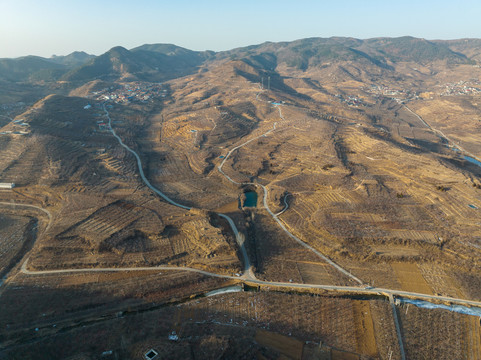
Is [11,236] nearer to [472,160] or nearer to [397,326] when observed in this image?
[397,326]

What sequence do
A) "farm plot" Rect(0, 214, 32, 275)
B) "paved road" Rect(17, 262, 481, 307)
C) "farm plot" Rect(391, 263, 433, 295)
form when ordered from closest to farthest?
"paved road" Rect(17, 262, 481, 307), "farm plot" Rect(391, 263, 433, 295), "farm plot" Rect(0, 214, 32, 275)

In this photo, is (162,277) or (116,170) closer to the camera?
(162,277)

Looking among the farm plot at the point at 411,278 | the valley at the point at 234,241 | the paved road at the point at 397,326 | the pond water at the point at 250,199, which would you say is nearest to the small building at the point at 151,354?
the valley at the point at 234,241

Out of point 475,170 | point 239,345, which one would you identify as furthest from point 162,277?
point 475,170

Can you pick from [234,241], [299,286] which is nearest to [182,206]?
[234,241]

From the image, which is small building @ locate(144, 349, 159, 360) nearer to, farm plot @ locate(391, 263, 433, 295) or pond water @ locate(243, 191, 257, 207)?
farm plot @ locate(391, 263, 433, 295)

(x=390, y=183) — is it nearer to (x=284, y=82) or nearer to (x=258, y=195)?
(x=258, y=195)

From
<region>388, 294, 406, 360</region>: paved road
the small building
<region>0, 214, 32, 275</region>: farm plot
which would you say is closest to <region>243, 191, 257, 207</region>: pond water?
<region>388, 294, 406, 360</region>: paved road

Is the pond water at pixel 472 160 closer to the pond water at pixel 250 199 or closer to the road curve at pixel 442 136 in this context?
the road curve at pixel 442 136
